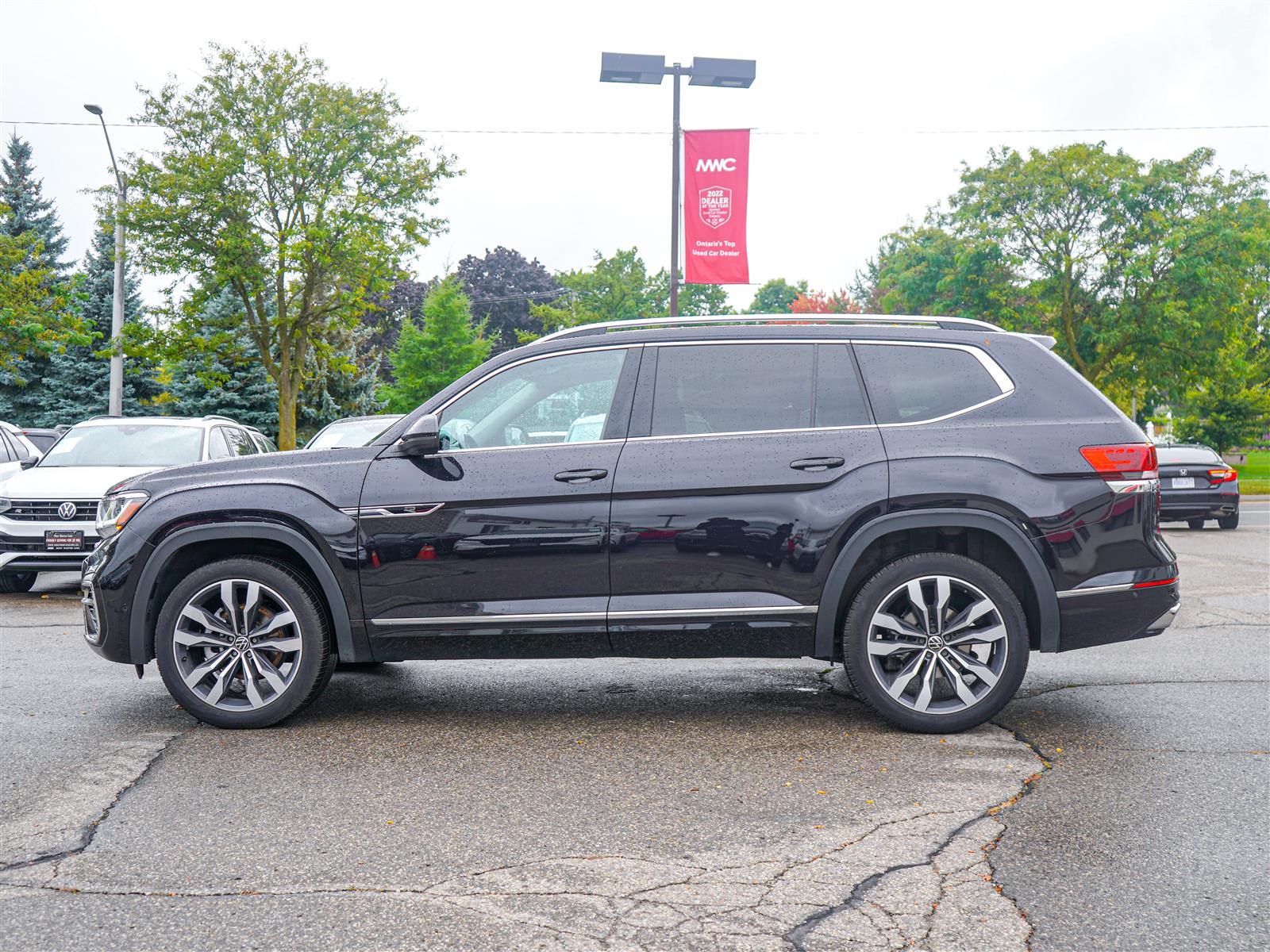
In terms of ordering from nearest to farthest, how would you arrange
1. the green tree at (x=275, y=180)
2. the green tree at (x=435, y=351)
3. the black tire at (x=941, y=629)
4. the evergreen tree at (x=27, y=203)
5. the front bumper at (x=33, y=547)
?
1. the black tire at (x=941, y=629)
2. the front bumper at (x=33, y=547)
3. the green tree at (x=275, y=180)
4. the green tree at (x=435, y=351)
5. the evergreen tree at (x=27, y=203)

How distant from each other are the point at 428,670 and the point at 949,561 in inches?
127

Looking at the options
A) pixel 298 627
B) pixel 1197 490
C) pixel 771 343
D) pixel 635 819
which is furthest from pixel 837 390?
pixel 1197 490

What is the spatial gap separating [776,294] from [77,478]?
268 feet

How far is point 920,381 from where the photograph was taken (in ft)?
17.1

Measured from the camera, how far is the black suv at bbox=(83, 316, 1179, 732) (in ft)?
16.3

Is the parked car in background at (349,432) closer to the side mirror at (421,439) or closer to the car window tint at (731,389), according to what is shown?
the side mirror at (421,439)

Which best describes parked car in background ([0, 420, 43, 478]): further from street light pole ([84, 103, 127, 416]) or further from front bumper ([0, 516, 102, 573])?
street light pole ([84, 103, 127, 416])

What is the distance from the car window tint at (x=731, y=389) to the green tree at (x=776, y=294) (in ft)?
274

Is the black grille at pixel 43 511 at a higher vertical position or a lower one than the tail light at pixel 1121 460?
lower

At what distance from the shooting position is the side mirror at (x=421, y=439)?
16.6ft

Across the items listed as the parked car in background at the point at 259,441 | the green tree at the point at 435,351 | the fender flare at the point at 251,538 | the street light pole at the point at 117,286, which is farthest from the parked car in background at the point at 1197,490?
the green tree at the point at 435,351

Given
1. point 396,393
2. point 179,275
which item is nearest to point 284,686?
point 179,275

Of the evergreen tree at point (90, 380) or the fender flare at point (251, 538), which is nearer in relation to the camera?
the fender flare at point (251, 538)

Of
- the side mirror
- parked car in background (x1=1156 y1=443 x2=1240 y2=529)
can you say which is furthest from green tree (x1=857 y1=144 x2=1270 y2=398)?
the side mirror
